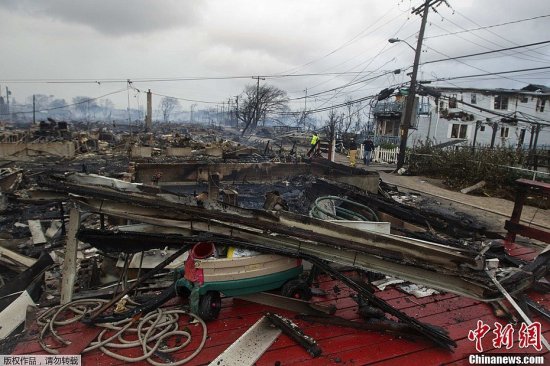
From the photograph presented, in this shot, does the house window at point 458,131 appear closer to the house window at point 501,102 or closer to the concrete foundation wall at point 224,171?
the house window at point 501,102

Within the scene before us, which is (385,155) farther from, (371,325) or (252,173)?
(371,325)

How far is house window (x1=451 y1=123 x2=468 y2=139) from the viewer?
32.3m

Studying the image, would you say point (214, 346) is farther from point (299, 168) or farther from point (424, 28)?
point (424, 28)

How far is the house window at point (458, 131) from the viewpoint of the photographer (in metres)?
32.3

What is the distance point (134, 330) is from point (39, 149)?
19736 mm

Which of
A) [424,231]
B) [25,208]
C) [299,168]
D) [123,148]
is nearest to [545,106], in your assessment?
[299,168]

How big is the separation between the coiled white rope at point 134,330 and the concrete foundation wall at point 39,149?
62.1 feet

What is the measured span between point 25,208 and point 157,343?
8188mm

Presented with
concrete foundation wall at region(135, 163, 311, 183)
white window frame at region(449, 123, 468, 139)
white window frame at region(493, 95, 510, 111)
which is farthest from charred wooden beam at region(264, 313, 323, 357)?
white window frame at region(493, 95, 510, 111)

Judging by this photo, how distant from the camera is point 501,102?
31.6 metres

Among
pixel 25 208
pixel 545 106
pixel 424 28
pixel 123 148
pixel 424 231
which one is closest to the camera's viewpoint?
pixel 424 231

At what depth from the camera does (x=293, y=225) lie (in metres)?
2.95

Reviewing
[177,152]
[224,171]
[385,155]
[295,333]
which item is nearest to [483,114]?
[385,155]

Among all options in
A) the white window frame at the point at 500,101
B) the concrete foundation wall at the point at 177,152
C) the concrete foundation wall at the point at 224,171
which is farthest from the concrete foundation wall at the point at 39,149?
the white window frame at the point at 500,101
